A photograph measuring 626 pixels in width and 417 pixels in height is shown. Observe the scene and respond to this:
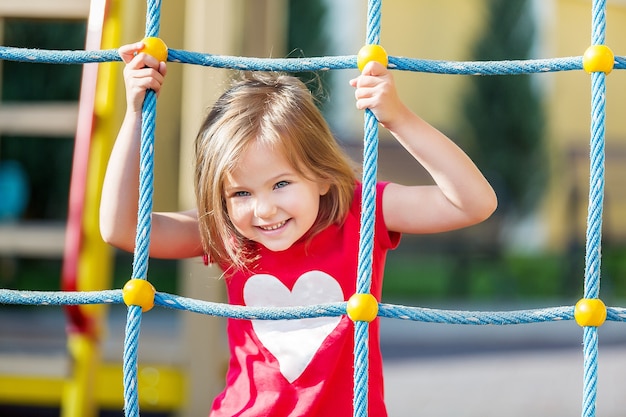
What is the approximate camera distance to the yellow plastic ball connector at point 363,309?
1094 millimetres

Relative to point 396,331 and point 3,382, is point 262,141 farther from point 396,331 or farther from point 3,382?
point 396,331

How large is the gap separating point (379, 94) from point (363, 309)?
0.28 metres

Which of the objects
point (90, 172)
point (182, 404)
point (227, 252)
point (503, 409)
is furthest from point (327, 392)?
point (503, 409)

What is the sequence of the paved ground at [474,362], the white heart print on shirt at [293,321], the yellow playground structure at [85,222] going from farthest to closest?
the paved ground at [474,362], the yellow playground structure at [85,222], the white heart print on shirt at [293,321]

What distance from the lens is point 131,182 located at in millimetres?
1196

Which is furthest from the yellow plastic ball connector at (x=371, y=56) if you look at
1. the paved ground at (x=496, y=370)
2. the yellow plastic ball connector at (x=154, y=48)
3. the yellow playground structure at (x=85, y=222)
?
the paved ground at (x=496, y=370)

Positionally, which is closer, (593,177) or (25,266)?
(593,177)

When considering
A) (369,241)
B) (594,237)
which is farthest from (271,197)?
(594,237)

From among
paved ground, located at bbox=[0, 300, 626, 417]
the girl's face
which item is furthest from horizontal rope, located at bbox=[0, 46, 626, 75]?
paved ground, located at bbox=[0, 300, 626, 417]

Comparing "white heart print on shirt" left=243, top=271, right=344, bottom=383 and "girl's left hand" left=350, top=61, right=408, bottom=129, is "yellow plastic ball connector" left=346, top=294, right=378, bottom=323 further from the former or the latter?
"girl's left hand" left=350, top=61, right=408, bottom=129

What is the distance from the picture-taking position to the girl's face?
1161 millimetres

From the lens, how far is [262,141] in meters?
1.18

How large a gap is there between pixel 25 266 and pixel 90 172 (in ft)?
12.8

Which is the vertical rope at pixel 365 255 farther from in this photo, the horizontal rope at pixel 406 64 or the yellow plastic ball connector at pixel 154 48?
the yellow plastic ball connector at pixel 154 48
